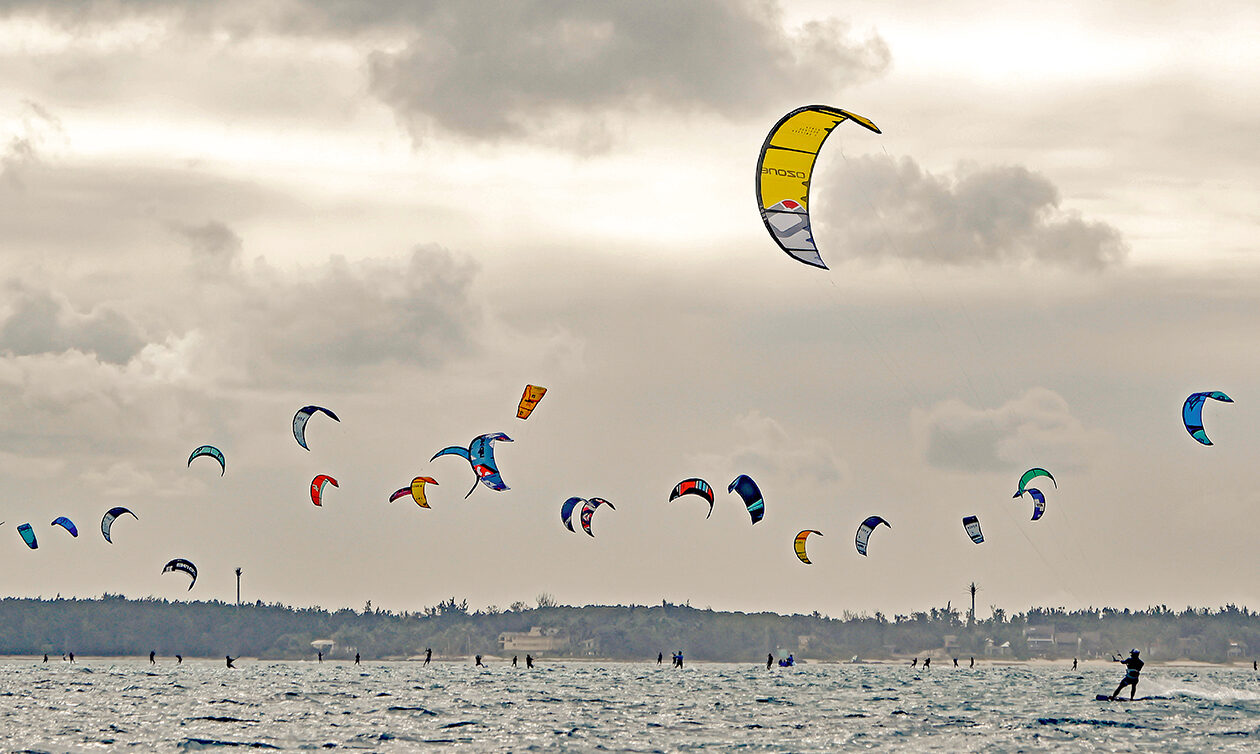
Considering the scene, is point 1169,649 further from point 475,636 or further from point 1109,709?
point 1109,709

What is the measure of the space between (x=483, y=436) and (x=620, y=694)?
10.4 m

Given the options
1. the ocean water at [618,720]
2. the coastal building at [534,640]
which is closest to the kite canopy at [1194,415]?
the ocean water at [618,720]

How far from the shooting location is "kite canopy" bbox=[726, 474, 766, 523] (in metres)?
52.4

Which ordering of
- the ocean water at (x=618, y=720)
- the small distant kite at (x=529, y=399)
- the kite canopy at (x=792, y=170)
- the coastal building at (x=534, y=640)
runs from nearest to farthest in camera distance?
the kite canopy at (x=792, y=170)
the ocean water at (x=618, y=720)
the small distant kite at (x=529, y=399)
the coastal building at (x=534, y=640)

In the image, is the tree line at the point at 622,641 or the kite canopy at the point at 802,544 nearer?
the kite canopy at the point at 802,544

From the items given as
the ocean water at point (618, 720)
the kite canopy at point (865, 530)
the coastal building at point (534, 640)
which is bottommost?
the coastal building at point (534, 640)

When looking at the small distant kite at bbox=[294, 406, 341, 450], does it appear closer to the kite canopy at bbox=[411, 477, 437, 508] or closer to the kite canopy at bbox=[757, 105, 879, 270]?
the kite canopy at bbox=[411, 477, 437, 508]

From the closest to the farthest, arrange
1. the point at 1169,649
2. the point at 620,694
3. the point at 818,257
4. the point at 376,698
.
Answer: the point at 818,257 < the point at 376,698 < the point at 620,694 < the point at 1169,649

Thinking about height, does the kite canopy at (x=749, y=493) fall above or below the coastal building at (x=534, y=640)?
above

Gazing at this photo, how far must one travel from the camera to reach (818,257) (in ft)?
89.1

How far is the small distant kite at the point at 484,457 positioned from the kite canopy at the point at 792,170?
80.6ft

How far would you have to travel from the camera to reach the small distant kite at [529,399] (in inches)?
1943

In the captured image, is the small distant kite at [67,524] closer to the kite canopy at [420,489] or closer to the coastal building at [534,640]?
the kite canopy at [420,489]

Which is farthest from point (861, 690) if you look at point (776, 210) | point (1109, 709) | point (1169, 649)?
point (1169, 649)
